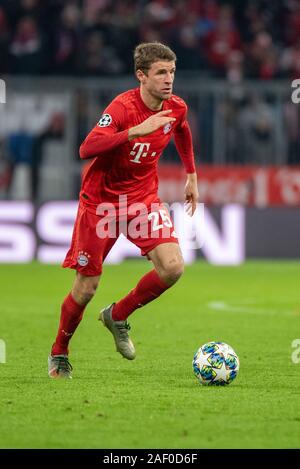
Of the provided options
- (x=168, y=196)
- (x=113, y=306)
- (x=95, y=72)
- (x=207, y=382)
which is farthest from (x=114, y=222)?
(x=95, y=72)

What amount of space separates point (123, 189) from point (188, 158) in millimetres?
830

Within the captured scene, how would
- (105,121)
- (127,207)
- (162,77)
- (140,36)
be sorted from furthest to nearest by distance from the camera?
(140,36), (127,207), (162,77), (105,121)

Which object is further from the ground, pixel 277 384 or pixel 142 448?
pixel 277 384

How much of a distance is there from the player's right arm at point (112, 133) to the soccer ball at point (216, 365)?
1.54m

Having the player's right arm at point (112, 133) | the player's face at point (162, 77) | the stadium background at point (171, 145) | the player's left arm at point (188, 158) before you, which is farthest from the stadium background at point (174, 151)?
the player's right arm at point (112, 133)

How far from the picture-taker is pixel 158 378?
8.40m

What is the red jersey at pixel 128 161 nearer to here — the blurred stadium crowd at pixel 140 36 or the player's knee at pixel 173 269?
the player's knee at pixel 173 269

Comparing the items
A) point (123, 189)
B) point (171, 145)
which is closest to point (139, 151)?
point (123, 189)

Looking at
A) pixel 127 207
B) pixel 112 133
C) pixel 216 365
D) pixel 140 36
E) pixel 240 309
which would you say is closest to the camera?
pixel 216 365

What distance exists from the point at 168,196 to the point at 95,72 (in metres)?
2.96

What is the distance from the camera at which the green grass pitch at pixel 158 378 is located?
20.5ft

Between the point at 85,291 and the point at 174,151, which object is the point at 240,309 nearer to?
the point at 85,291
